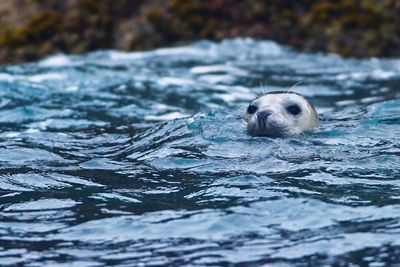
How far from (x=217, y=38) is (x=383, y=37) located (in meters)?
3.02

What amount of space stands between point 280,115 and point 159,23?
8.04 m

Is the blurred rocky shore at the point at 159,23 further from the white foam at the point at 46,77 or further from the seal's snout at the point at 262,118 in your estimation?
the seal's snout at the point at 262,118

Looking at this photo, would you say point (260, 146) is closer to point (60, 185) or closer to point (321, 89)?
point (60, 185)

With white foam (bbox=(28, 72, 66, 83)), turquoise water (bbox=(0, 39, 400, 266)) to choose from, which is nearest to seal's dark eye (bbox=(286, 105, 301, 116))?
turquoise water (bbox=(0, 39, 400, 266))

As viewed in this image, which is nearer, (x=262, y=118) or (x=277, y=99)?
(x=262, y=118)

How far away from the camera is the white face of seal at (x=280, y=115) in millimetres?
8203

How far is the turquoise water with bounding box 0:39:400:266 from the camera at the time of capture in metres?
4.95

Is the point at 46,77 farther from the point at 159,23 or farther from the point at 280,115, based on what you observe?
the point at 280,115

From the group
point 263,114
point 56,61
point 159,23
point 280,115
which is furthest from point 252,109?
point 159,23

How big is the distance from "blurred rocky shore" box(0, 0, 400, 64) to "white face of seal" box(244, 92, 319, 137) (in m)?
6.54

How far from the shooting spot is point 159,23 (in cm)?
1605

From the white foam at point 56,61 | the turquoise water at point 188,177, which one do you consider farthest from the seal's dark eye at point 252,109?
the white foam at point 56,61

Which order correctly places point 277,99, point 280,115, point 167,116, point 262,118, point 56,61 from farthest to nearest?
point 56,61
point 167,116
point 277,99
point 280,115
point 262,118

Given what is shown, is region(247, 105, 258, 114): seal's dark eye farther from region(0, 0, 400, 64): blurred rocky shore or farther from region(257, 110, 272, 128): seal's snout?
region(0, 0, 400, 64): blurred rocky shore
